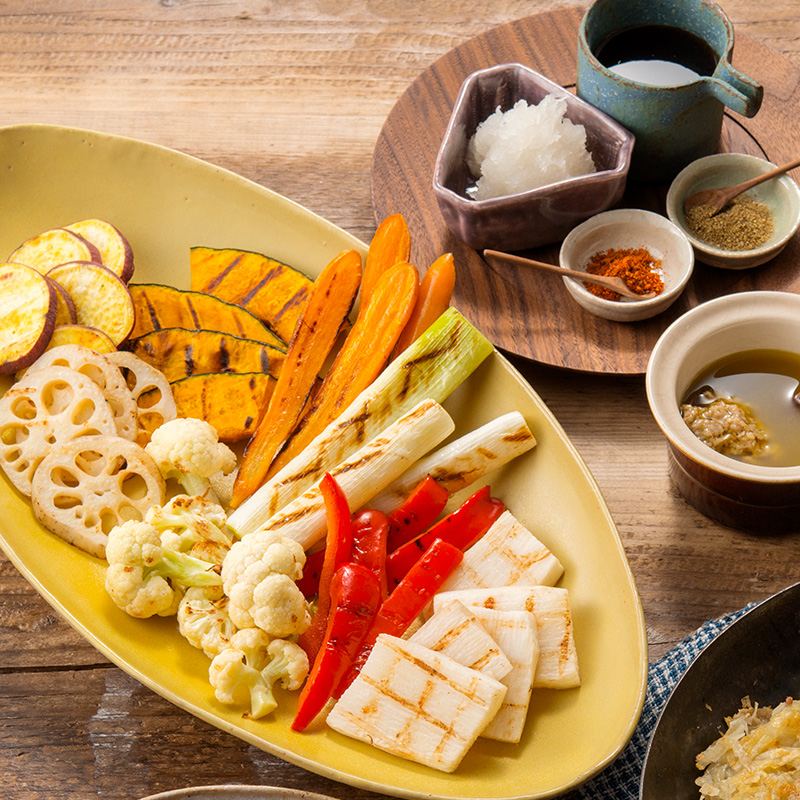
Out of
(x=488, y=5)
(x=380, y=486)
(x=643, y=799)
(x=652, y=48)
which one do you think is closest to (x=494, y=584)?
(x=380, y=486)

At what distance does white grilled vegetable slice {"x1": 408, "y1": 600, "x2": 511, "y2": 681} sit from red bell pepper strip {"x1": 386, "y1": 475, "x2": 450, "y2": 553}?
0.26m

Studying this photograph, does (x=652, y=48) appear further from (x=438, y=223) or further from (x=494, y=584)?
(x=494, y=584)

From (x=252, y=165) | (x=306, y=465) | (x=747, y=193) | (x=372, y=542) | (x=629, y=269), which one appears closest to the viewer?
(x=372, y=542)

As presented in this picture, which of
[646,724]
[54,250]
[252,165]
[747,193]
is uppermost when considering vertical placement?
[54,250]

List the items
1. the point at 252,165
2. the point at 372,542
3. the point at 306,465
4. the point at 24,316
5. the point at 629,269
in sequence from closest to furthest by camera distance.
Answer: the point at 372,542, the point at 306,465, the point at 24,316, the point at 629,269, the point at 252,165

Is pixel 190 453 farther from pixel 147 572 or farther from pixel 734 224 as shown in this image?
pixel 734 224

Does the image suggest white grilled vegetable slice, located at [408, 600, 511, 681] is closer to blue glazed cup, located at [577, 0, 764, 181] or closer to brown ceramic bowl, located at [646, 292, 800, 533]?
brown ceramic bowl, located at [646, 292, 800, 533]

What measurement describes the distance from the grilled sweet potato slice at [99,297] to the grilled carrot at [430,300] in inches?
29.3

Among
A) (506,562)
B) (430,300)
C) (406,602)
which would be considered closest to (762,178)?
(430,300)

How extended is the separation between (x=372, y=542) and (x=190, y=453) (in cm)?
49

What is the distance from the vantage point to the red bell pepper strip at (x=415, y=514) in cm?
198

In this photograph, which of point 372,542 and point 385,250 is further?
point 385,250

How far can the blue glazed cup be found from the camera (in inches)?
86.7

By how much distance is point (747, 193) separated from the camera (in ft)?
7.91
